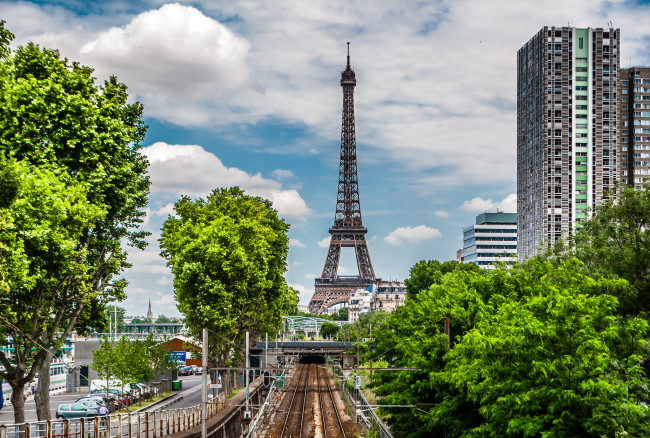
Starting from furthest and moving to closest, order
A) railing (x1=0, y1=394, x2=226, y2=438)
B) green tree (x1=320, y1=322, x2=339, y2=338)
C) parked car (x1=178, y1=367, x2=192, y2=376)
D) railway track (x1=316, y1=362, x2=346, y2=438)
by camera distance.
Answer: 1. green tree (x1=320, y1=322, x2=339, y2=338)
2. parked car (x1=178, y1=367, x2=192, y2=376)
3. railway track (x1=316, y1=362, x2=346, y2=438)
4. railing (x1=0, y1=394, x2=226, y2=438)

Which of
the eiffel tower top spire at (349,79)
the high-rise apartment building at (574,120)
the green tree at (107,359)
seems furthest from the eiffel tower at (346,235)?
the green tree at (107,359)

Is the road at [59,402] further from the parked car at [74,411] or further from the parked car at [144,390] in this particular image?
the parked car at [144,390]

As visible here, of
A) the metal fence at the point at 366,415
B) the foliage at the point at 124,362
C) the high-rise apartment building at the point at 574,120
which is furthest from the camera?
the high-rise apartment building at the point at 574,120

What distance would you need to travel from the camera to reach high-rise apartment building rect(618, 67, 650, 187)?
403 feet

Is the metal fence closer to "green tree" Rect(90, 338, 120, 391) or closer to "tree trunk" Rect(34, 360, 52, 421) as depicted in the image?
"tree trunk" Rect(34, 360, 52, 421)

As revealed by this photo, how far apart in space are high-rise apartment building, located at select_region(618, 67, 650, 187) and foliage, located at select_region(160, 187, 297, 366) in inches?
3579

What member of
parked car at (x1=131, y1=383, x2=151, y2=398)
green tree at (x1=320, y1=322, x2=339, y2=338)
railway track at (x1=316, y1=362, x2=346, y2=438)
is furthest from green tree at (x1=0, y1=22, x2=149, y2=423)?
green tree at (x1=320, y1=322, x2=339, y2=338)

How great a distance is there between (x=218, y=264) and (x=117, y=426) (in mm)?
16556

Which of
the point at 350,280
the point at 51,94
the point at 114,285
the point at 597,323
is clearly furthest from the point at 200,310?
the point at 350,280

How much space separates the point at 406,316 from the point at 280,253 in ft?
82.8

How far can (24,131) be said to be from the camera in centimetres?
2423

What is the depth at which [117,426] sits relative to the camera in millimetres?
28875

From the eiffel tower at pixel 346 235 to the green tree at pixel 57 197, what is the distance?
128 metres

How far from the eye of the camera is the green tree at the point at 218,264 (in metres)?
43.2
